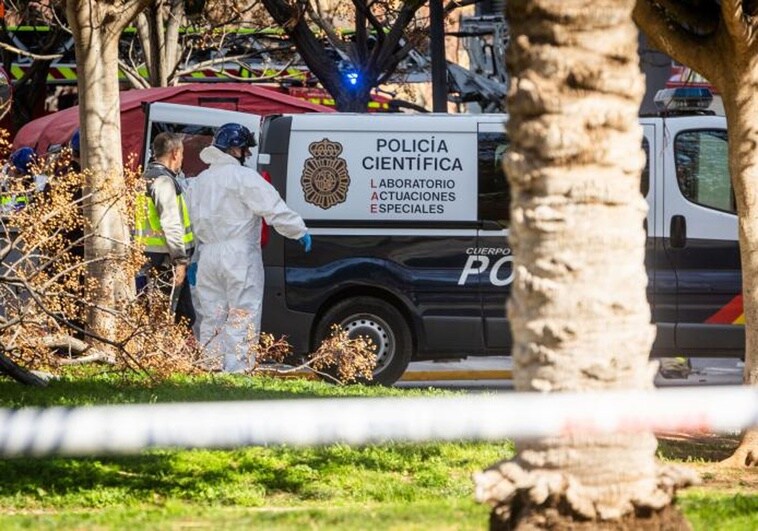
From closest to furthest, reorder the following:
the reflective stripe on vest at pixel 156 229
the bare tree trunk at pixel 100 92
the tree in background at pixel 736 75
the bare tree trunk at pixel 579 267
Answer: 1. the bare tree trunk at pixel 579 267
2. the tree in background at pixel 736 75
3. the bare tree trunk at pixel 100 92
4. the reflective stripe on vest at pixel 156 229

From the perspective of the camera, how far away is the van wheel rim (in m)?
12.7

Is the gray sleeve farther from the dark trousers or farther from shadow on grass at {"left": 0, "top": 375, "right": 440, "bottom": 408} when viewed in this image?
shadow on grass at {"left": 0, "top": 375, "right": 440, "bottom": 408}

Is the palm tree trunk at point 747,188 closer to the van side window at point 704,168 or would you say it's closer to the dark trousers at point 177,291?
the van side window at point 704,168

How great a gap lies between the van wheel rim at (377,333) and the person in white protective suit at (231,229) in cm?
102

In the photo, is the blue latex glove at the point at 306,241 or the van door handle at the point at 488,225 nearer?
the blue latex glove at the point at 306,241

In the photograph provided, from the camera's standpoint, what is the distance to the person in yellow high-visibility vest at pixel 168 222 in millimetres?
12109

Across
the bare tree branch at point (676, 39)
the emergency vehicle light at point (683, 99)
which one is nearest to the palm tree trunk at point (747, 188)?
the bare tree branch at point (676, 39)

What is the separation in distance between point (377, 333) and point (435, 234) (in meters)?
0.92

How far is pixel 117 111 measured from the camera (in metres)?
11.8

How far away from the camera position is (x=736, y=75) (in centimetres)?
847

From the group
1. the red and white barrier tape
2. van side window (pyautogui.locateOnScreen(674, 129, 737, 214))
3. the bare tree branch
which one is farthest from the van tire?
the red and white barrier tape

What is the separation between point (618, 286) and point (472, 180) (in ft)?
25.7

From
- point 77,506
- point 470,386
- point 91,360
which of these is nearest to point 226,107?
point 470,386

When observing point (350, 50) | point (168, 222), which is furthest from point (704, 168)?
point (350, 50)
